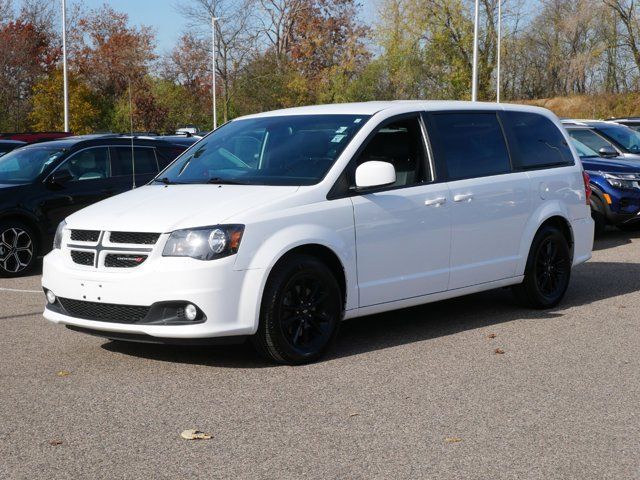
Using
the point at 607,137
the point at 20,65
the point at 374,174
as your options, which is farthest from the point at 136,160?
the point at 20,65

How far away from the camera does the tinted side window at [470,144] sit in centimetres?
809

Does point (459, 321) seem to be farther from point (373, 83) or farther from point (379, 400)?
point (373, 83)

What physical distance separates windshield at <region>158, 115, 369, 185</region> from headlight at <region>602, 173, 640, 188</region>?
820 centimetres

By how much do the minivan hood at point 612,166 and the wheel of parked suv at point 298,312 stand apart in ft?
30.0

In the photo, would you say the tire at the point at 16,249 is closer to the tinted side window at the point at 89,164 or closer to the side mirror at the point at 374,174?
the tinted side window at the point at 89,164

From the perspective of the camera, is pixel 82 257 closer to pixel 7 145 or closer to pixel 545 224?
pixel 545 224

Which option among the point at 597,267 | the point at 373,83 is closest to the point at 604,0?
the point at 373,83

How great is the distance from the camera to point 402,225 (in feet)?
24.4

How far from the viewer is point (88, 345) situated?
7.55 m

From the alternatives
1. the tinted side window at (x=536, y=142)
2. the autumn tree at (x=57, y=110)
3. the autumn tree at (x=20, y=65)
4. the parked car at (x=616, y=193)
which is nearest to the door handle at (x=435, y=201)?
the tinted side window at (x=536, y=142)

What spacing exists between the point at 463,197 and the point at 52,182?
6.22 meters

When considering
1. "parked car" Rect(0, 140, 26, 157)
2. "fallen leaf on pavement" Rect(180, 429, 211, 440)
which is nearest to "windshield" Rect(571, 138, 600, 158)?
"parked car" Rect(0, 140, 26, 157)

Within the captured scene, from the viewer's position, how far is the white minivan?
6453 mm

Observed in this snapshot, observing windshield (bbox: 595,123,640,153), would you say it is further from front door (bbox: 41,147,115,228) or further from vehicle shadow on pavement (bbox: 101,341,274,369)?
vehicle shadow on pavement (bbox: 101,341,274,369)
